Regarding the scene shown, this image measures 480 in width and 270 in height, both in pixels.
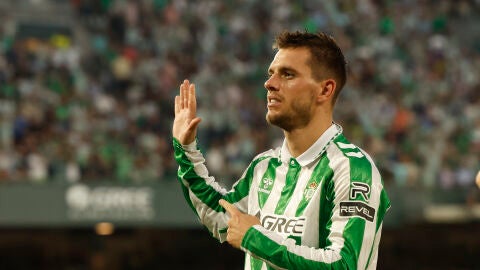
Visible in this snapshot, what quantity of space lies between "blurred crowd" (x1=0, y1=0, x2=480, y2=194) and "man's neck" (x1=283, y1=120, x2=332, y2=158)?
366 inches

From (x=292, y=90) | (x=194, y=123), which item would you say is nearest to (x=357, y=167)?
(x=292, y=90)

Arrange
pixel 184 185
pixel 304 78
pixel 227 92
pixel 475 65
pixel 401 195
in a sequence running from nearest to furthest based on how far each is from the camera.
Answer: pixel 304 78
pixel 184 185
pixel 401 195
pixel 227 92
pixel 475 65

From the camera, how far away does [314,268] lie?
4.13 metres

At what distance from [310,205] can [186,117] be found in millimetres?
935

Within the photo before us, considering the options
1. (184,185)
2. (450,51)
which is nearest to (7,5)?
(450,51)

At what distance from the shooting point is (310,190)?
14.7ft

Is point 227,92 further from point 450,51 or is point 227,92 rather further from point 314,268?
point 314,268

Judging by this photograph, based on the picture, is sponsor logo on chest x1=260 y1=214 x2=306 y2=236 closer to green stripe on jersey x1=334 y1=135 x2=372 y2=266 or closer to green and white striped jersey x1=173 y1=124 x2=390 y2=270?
green and white striped jersey x1=173 y1=124 x2=390 y2=270

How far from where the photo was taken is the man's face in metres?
4.54

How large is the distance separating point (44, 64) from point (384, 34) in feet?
27.4

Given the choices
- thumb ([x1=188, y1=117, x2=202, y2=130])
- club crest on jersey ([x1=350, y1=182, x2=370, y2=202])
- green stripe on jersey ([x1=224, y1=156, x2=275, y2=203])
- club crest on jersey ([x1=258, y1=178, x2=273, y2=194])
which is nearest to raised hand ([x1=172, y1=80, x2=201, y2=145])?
thumb ([x1=188, y1=117, x2=202, y2=130])

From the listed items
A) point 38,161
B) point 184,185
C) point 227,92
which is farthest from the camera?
point 227,92

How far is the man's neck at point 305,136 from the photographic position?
184 inches

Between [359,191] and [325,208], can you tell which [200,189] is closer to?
[325,208]
